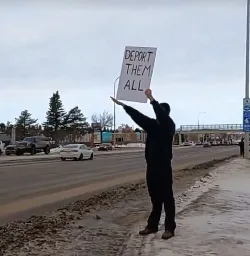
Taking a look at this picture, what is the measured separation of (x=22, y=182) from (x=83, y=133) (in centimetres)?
12285

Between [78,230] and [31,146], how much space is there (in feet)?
149

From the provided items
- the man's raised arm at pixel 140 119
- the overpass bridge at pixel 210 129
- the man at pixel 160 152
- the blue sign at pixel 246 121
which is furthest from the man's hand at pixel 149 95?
the overpass bridge at pixel 210 129

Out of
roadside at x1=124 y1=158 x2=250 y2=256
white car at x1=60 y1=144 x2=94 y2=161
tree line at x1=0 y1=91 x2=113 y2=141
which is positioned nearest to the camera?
roadside at x1=124 y1=158 x2=250 y2=256

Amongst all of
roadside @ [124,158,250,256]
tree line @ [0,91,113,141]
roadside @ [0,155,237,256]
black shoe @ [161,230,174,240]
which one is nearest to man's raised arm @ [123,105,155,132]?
black shoe @ [161,230,174,240]

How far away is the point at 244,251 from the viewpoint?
22.6ft

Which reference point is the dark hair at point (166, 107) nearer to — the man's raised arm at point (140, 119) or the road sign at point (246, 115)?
the man's raised arm at point (140, 119)

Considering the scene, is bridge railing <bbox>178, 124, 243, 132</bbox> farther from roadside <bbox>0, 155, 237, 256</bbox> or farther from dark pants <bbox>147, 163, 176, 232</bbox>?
dark pants <bbox>147, 163, 176, 232</bbox>

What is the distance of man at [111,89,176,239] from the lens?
7531mm

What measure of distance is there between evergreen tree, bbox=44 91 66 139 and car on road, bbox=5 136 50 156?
3200 inches

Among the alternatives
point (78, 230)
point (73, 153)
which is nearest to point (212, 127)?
point (73, 153)

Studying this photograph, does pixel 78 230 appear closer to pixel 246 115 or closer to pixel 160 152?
pixel 160 152

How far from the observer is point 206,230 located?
8383 mm

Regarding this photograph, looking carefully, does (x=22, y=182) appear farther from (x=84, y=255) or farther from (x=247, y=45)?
(x=247, y=45)

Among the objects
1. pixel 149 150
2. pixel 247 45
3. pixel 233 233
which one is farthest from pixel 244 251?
pixel 247 45
